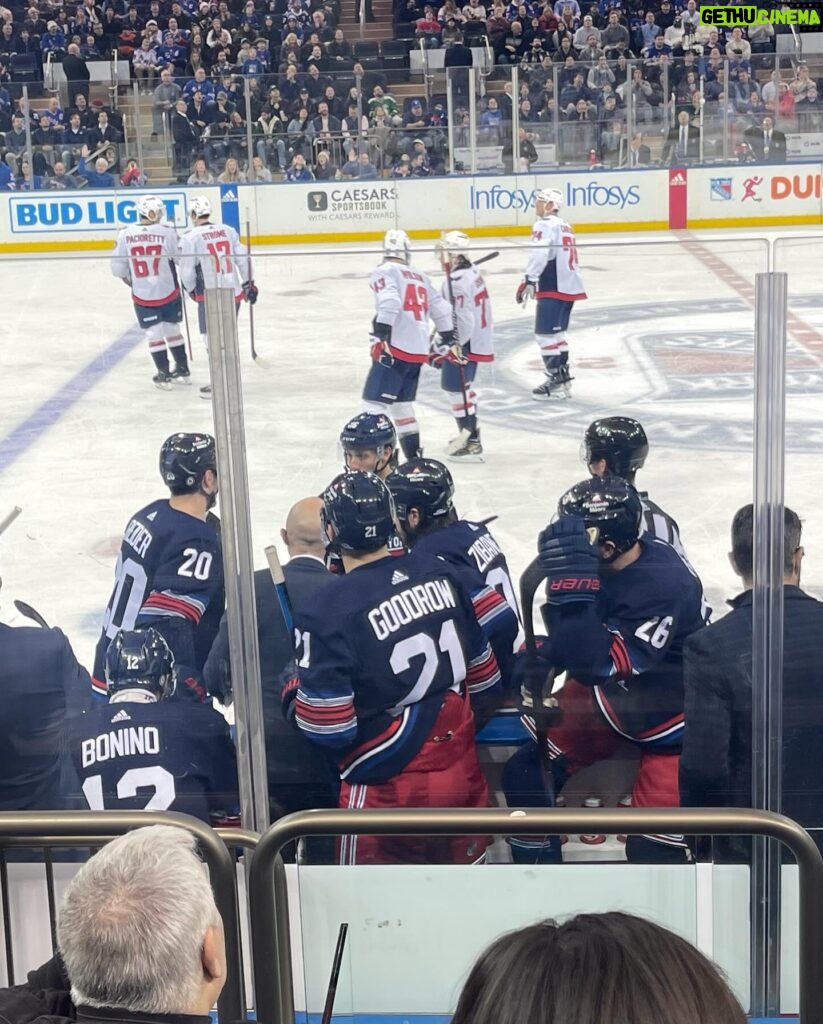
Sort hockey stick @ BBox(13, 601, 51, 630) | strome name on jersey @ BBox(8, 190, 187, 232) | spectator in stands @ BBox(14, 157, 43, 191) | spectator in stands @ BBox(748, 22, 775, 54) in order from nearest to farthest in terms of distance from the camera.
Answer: hockey stick @ BBox(13, 601, 51, 630) < strome name on jersey @ BBox(8, 190, 187, 232) < spectator in stands @ BBox(14, 157, 43, 191) < spectator in stands @ BBox(748, 22, 775, 54)

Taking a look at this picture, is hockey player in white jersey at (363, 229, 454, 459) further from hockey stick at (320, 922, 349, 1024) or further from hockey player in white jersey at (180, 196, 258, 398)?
hockey stick at (320, 922, 349, 1024)

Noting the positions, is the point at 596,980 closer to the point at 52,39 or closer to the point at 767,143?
the point at 767,143

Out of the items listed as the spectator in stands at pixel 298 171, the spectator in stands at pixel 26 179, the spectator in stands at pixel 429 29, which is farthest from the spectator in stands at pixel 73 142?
the spectator in stands at pixel 429 29

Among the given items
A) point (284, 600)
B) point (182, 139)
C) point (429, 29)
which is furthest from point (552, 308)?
point (429, 29)

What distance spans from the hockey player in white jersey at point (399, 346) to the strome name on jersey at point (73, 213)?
471 inches

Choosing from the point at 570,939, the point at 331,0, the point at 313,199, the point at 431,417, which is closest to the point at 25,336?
the point at 431,417

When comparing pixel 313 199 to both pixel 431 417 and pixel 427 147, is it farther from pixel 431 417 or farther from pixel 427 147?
pixel 431 417

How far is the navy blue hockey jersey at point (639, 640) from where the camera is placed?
2.35 metres

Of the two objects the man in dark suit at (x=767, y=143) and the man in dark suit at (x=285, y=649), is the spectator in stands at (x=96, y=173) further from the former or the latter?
the man in dark suit at (x=285, y=649)

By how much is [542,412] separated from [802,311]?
47 centimetres

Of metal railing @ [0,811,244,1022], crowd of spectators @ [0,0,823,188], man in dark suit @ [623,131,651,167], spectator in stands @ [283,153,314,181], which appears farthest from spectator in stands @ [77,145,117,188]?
metal railing @ [0,811,244,1022]

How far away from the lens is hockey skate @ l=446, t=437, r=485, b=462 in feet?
7.56

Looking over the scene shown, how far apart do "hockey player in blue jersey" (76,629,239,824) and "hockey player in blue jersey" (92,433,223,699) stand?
0.03 metres

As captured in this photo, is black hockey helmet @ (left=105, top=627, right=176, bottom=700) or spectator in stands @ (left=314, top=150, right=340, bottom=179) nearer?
black hockey helmet @ (left=105, top=627, right=176, bottom=700)
